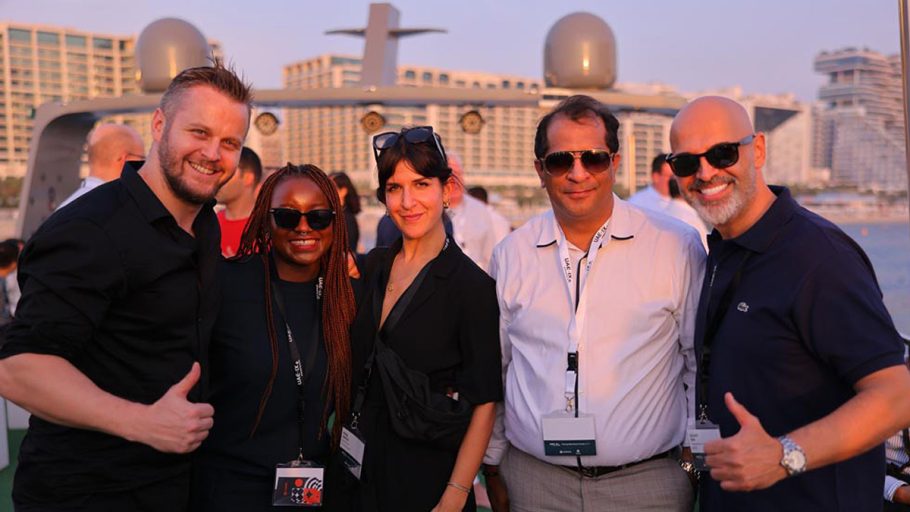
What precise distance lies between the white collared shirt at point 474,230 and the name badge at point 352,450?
3.84 metres

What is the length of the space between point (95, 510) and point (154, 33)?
23.6ft

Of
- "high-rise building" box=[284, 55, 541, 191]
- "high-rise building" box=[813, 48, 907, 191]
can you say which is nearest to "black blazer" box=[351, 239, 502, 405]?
"high-rise building" box=[284, 55, 541, 191]

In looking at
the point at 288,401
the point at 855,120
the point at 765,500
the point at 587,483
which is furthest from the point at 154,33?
the point at 855,120

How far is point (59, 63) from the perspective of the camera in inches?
963

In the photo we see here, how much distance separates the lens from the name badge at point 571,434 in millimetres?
2436

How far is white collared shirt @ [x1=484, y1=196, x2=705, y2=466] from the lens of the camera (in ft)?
8.15

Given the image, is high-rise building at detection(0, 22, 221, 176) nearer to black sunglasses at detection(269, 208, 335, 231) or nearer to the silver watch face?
black sunglasses at detection(269, 208, 335, 231)

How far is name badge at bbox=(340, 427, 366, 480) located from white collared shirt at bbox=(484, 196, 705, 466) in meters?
0.56

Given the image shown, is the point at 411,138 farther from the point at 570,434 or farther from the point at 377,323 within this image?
the point at 570,434

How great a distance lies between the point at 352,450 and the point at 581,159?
1.26m

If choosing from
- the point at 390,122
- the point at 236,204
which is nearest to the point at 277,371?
the point at 236,204

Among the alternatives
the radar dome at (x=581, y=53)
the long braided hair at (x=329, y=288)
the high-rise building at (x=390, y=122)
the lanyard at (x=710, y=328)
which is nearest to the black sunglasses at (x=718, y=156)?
the lanyard at (x=710, y=328)

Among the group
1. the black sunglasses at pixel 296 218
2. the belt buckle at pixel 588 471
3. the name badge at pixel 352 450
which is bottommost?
the belt buckle at pixel 588 471

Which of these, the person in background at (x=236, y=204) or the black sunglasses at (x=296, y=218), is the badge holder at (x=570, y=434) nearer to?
the black sunglasses at (x=296, y=218)
